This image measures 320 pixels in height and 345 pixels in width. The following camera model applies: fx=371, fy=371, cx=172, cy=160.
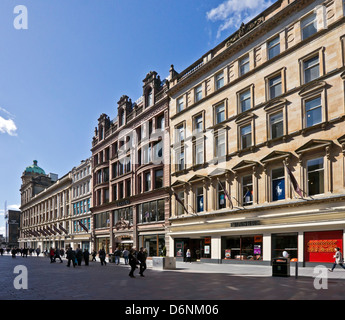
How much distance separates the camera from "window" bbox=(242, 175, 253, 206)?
96.7 feet

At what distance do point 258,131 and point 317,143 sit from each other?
5.82 m

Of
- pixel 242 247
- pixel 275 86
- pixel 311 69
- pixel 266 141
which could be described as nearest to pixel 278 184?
pixel 266 141

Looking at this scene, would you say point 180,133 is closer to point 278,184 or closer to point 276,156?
point 276,156

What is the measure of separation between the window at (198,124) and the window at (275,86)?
8.93 m

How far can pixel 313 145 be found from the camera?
24297 millimetres

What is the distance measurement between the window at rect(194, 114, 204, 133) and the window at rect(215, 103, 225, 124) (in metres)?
2.27

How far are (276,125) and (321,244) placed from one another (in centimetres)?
912

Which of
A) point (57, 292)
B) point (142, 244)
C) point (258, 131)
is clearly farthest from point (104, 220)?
point (57, 292)

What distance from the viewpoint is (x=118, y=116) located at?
54.8 meters

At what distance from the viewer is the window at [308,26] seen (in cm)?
2583

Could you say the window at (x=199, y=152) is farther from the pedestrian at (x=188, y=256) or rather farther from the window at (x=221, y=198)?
the pedestrian at (x=188, y=256)

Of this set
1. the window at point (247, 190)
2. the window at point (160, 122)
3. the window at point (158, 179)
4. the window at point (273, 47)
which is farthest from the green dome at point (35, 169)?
the window at point (273, 47)

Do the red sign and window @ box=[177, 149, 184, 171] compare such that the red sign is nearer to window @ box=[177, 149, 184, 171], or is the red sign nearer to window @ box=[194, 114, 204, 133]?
window @ box=[194, 114, 204, 133]

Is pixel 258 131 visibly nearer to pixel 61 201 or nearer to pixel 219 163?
pixel 219 163
